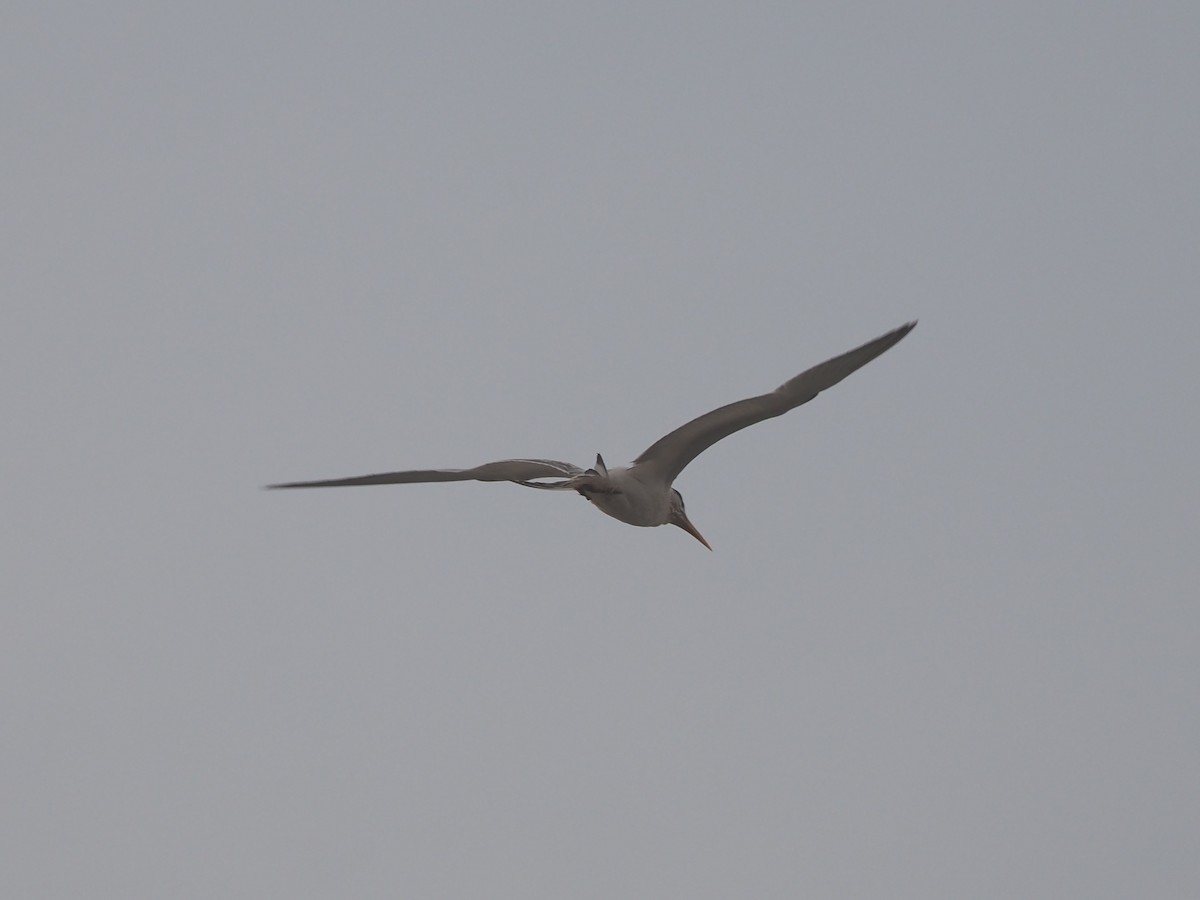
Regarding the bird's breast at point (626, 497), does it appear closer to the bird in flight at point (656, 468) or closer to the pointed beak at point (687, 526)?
the bird in flight at point (656, 468)

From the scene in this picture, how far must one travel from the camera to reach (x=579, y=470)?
13539mm

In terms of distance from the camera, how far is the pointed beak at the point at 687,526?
15.3m

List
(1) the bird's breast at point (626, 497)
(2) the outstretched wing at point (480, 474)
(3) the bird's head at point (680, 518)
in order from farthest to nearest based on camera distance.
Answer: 1. (3) the bird's head at point (680, 518)
2. (1) the bird's breast at point (626, 497)
3. (2) the outstretched wing at point (480, 474)

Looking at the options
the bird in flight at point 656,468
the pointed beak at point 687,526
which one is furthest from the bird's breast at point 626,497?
the pointed beak at point 687,526

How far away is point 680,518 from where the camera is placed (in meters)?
15.3

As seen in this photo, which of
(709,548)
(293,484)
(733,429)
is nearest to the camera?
(293,484)

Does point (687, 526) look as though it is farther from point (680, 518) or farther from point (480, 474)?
point (480, 474)

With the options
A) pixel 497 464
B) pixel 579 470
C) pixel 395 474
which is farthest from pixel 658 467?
pixel 395 474

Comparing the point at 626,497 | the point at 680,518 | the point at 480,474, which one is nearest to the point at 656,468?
the point at 626,497

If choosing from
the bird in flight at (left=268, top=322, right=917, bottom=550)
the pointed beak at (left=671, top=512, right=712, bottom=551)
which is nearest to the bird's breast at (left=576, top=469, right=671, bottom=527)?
the bird in flight at (left=268, top=322, right=917, bottom=550)

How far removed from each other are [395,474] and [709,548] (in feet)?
14.9

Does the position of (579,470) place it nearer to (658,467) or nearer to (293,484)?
(658,467)

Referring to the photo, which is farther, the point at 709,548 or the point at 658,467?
the point at 709,548

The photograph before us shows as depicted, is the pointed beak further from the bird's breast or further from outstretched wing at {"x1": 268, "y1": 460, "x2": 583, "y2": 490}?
outstretched wing at {"x1": 268, "y1": 460, "x2": 583, "y2": 490}
